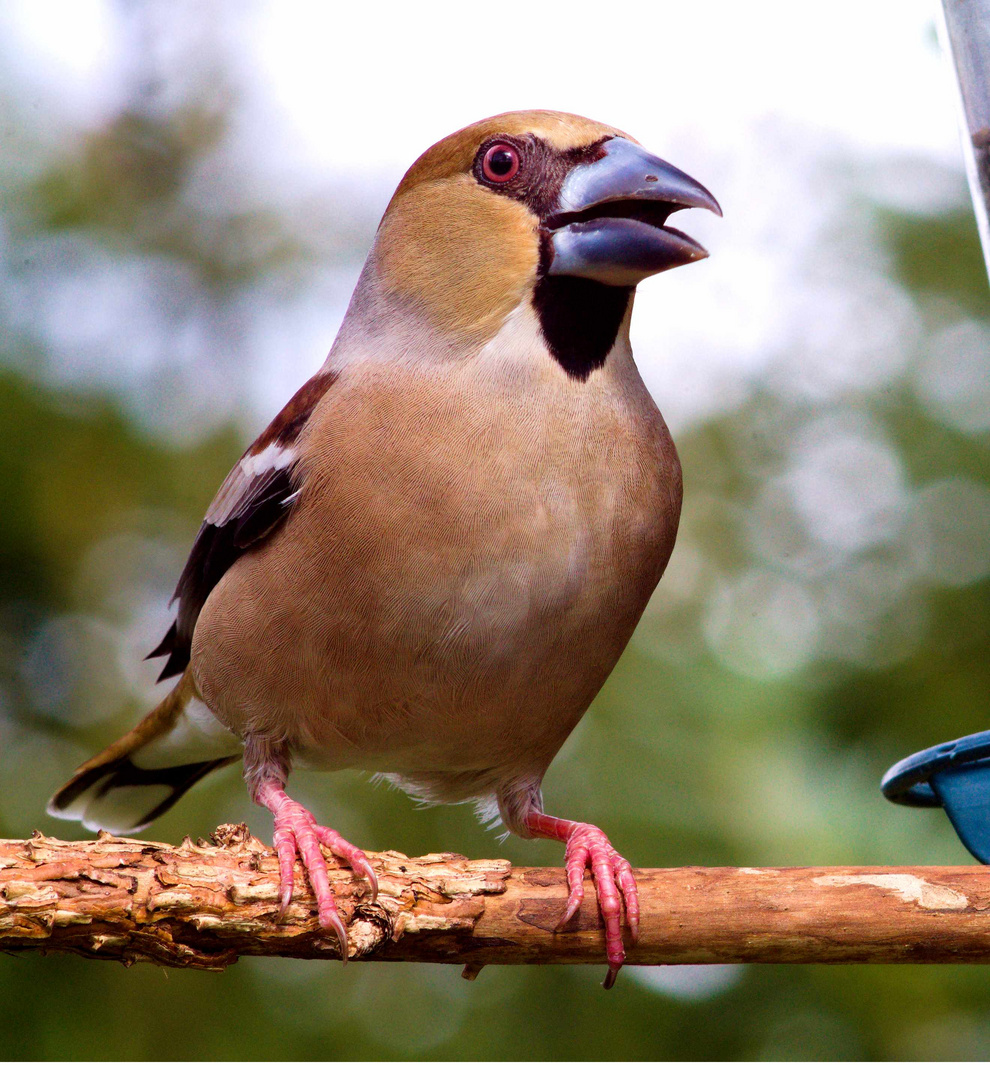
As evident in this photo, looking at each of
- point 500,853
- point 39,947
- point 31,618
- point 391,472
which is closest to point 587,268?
point 391,472

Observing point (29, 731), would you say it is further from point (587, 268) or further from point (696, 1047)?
point (587, 268)

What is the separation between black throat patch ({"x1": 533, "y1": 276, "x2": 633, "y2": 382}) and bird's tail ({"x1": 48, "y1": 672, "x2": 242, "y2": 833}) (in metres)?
1.80

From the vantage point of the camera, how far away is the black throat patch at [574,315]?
286 centimetres

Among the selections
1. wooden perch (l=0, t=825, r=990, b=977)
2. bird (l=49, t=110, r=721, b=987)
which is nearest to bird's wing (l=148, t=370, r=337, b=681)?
bird (l=49, t=110, r=721, b=987)

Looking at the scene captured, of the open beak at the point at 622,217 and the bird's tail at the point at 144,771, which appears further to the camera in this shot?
the bird's tail at the point at 144,771

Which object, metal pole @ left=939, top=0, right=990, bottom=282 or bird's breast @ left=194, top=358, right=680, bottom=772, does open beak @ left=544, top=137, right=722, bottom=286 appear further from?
metal pole @ left=939, top=0, right=990, bottom=282

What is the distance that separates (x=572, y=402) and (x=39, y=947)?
5.31 ft

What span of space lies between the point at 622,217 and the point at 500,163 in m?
0.38

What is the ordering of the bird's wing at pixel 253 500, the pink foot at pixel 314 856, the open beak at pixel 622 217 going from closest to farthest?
the pink foot at pixel 314 856
the open beak at pixel 622 217
the bird's wing at pixel 253 500

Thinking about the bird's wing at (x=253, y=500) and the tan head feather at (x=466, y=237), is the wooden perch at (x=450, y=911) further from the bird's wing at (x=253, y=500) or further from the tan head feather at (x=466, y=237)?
the tan head feather at (x=466, y=237)

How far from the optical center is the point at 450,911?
2.30m

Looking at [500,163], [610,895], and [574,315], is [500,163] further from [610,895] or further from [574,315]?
[610,895]

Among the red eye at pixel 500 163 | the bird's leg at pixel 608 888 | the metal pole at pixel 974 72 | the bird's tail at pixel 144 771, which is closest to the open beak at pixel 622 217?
the red eye at pixel 500 163

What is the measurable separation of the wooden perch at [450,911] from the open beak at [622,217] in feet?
4.41
